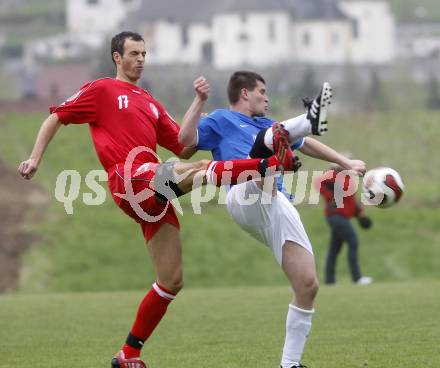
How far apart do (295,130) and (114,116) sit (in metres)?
1.74

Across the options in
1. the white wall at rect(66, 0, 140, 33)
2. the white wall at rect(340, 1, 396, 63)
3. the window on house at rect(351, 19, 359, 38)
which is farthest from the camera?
the white wall at rect(66, 0, 140, 33)

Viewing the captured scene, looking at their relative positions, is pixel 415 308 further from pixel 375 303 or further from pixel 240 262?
pixel 240 262

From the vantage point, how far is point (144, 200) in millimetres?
9812

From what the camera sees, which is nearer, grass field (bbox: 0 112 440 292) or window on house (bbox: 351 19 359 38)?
grass field (bbox: 0 112 440 292)

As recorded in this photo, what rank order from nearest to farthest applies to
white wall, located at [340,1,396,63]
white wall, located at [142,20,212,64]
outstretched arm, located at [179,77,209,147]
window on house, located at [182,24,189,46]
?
outstretched arm, located at [179,77,209,147], white wall, located at [142,20,212,64], window on house, located at [182,24,189,46], white wall, located at [340,1,396,63]

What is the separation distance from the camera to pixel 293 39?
13500 cm

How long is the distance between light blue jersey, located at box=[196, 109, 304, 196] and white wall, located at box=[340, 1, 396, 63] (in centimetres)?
12467

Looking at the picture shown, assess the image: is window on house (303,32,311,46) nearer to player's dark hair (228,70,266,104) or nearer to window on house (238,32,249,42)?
window on house (238,32,249,42)

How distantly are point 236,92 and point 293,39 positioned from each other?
126099 millimetres

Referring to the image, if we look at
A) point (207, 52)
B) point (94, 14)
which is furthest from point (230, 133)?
point (94, 14)

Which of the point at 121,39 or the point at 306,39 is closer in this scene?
the point at 121,39

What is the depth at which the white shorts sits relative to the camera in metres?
9.63

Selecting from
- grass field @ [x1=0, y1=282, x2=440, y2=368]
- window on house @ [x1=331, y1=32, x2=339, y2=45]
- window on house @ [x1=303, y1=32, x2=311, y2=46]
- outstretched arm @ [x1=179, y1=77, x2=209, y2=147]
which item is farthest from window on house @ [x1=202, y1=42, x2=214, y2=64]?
outstretched arm @ [x1=179, y1=77, x2=209, y2=147]

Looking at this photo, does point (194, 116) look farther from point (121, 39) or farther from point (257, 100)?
point (121, 39)
